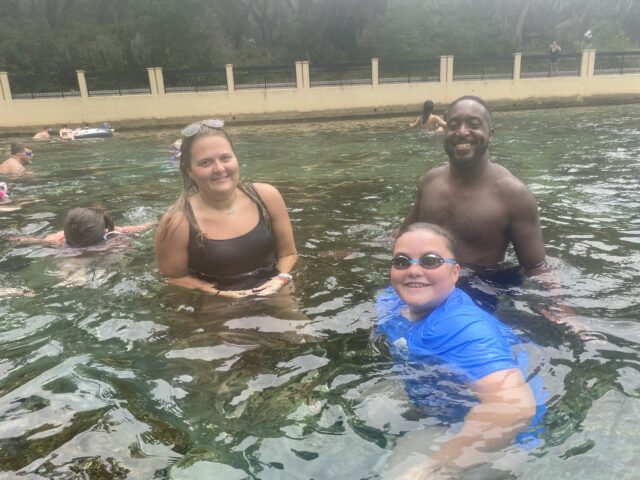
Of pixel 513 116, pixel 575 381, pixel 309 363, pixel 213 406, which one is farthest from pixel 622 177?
pixel 513 116

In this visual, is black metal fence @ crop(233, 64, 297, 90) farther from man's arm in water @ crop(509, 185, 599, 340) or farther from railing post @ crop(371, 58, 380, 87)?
man's arm in water @ crop(509, 185, 599, 340)

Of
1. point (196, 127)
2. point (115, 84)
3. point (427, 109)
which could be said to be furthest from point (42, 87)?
point (196, 127)

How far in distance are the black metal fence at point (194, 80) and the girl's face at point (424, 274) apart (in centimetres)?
2473

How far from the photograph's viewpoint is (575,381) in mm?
3258

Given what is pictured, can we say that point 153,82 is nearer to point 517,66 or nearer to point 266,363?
point 517,66

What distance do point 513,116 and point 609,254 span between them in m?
19.6

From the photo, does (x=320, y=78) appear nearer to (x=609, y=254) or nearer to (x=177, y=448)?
(x=609, y=254)

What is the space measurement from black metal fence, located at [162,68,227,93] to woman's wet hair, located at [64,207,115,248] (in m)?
21.2

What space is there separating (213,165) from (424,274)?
70.2 inches

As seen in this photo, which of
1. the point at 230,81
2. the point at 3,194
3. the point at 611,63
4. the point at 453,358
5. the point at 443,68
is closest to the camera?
the point at 453,358

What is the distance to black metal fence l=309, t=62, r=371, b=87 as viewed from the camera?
27.2 meters

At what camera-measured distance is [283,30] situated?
143 ft

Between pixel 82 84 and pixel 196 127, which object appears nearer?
pixel 196 127

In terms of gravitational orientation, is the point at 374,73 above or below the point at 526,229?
above
